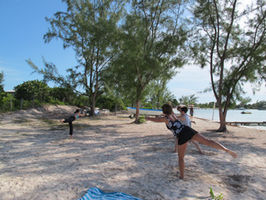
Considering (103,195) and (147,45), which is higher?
(147,45)

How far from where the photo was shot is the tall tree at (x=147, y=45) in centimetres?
1471

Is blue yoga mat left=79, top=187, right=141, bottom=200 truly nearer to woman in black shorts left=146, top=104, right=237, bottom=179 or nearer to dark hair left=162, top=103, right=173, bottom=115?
woman in black shorts left=146, top=104, right=237, bottom=179

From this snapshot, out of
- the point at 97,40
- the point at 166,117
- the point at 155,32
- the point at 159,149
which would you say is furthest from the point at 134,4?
the point at 166,117

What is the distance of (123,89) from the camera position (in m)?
16.9

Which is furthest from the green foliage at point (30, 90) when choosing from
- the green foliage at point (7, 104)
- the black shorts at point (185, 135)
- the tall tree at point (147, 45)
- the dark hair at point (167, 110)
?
the black shorts at point (185, 135)

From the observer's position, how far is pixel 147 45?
1570 cm

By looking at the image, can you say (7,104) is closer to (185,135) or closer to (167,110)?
(167,110)

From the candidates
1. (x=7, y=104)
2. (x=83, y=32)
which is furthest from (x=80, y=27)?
(x=7, y=104)

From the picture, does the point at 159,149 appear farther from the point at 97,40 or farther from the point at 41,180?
the point at 97,40

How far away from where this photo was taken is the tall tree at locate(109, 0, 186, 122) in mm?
14711

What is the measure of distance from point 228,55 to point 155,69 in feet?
17.4

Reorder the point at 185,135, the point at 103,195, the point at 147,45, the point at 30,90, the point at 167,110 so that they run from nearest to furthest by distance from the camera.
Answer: the point at 103,195 → the point at 185,135 → the point at 167,110 → the point at 147,45 → the point at 30,90

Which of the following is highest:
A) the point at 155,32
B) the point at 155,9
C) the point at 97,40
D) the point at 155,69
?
the point at 155,9

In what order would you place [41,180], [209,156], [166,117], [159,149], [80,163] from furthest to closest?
[159,149], [209,156], [80,163], [166,117], [41,180]
